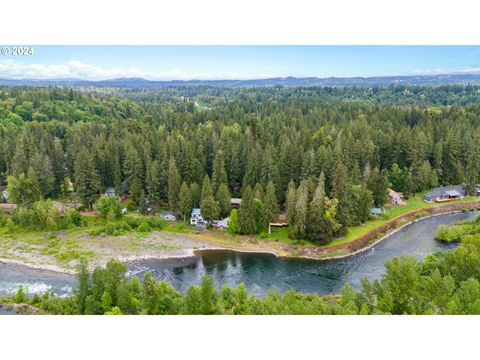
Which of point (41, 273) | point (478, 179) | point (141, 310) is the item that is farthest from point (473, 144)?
point (41, 273)

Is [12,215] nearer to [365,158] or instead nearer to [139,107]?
[365,158]

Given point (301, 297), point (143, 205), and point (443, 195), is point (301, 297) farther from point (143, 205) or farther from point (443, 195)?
point (443, 195)

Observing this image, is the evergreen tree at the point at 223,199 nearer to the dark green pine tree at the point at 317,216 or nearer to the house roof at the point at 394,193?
the dark green pine tree at the point at 317,216

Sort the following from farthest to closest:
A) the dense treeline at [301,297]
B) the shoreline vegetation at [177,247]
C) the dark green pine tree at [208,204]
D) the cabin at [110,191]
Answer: the cabin at [110,191], the dark green pine tree at [208,204], the shoreline vegetation at [177,247], the dense treeline at [301,297]

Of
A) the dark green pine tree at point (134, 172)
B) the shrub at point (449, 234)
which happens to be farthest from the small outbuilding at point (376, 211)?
the dark green pine tree at point (134, 172)

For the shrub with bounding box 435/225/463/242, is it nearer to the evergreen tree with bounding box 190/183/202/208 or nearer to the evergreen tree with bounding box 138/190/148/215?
the evergreen tree with bounding box 190/183/202/208
